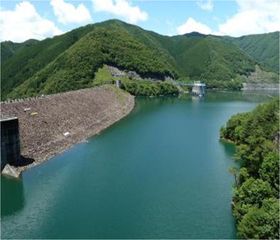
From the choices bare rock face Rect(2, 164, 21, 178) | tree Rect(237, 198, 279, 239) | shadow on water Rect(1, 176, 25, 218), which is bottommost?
shadow on water Rect(1, 176, 25, 218)

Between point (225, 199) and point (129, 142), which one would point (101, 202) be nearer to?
point (225, 199)

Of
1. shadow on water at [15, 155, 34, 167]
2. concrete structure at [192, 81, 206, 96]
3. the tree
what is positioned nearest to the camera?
the tree

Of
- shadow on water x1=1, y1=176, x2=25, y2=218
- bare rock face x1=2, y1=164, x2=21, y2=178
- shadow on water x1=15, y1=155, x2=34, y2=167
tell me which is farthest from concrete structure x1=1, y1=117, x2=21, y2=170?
shadow on water x1=1, y1=176, x2=25, y2=218

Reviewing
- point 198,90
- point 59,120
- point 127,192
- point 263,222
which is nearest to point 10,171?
point 127,192

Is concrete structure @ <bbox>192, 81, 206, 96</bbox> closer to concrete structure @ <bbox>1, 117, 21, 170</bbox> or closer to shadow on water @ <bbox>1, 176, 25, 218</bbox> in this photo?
concrete structure @ <bbox>1, 117, 21, 170</bbox>

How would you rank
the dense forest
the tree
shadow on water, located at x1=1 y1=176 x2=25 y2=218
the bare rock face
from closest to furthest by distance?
the tree < the dense forest < shadow on water, located at x1=1 y1=176 x2=25 y2=218 < the bare rock face

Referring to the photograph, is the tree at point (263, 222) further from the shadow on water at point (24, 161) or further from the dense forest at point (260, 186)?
the shadow on water at point (24, 161)

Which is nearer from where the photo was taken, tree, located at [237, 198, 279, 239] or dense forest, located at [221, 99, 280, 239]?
tree, located at [237, 198, 279, 239]
